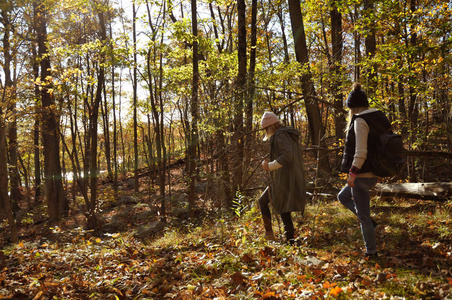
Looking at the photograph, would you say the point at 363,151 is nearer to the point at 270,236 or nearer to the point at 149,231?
the point at 270,236

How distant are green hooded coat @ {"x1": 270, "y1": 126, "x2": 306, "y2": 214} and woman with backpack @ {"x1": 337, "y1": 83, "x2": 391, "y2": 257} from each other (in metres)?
0.79

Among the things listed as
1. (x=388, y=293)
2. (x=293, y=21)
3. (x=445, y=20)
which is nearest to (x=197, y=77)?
(x=293, y=21)

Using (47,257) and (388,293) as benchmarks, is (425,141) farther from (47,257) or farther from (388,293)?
(47,257)

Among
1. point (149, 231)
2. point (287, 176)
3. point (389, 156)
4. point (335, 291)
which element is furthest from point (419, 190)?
point (149, 231)

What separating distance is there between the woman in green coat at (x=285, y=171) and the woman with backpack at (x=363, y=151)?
796 millimetres

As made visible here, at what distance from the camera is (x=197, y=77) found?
1109 centimetres

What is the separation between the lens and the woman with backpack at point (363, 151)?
380cm

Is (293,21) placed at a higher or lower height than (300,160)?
higher

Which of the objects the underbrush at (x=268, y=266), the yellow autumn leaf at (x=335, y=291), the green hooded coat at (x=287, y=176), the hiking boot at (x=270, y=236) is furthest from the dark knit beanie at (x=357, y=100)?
the hiking boot at (x=270, y=236)

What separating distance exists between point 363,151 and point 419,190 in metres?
3.19

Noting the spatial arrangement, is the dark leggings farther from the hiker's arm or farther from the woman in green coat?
the hiker's arm

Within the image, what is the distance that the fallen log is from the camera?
5656 mm

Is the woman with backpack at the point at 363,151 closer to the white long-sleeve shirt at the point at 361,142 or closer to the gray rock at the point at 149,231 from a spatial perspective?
the white long-sleeve shirt at the point at 361,142

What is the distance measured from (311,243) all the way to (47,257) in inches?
182
